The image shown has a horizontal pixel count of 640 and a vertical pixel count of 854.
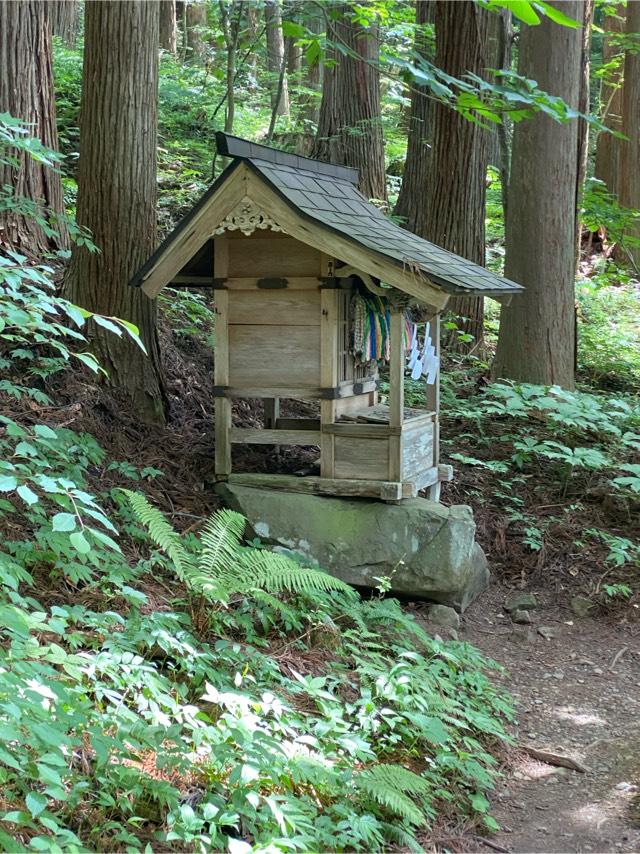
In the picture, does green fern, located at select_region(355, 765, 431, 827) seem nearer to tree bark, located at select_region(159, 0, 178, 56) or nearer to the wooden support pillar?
the wooden support pillar

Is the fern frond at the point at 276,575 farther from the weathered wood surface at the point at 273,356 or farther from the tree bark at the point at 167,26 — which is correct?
the tree bark at the point at 167,26

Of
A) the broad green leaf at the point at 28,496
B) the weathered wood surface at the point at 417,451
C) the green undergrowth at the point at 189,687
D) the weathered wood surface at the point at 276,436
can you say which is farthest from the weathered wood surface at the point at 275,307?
the broad green leaf at the point at 28,496

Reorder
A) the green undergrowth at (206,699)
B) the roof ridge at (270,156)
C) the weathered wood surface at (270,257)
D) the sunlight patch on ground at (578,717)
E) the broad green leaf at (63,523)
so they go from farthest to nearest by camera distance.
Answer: the weathered wood surface at (270,257), the roof ridge at (270,156), the sunlight patch on ground at (578,717), the green undergrowth at (206,699), the broad green leaf at (63,523)

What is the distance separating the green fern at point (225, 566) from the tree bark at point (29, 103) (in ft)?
11.2

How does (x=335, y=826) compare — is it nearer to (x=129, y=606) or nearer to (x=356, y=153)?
(x=129, y=606)

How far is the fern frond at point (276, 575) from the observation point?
5207 millimetres

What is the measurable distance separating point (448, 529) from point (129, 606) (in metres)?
2.57

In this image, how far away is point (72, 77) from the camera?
45.2ft

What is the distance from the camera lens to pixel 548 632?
22.1ft

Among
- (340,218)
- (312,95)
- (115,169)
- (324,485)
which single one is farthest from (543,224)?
(312,95)

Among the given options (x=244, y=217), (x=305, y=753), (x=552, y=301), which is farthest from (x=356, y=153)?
(x=305, y=753)

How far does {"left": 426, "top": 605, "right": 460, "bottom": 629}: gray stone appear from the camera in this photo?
6441 mm

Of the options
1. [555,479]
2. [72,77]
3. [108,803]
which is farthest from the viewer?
[72,77]

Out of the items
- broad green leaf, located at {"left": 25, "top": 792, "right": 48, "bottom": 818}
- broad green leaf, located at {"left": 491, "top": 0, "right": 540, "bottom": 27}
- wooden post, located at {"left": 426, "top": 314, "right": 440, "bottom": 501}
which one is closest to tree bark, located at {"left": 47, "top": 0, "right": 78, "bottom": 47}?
wooden post, located at {"left": 426, "top": 314, "right": 440, "bottom": 501}
